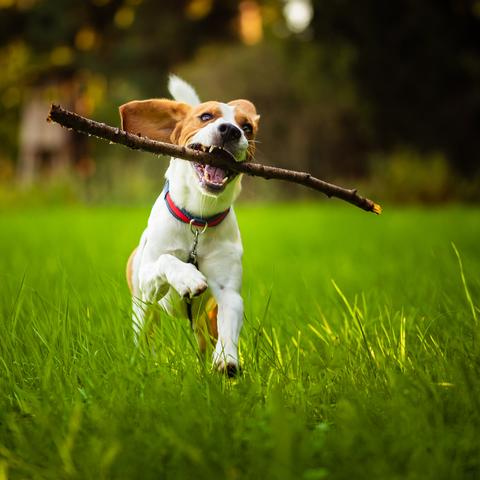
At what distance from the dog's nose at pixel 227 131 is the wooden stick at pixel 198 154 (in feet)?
0.27

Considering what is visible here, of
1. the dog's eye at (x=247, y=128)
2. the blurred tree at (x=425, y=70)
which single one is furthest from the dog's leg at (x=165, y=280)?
the blurred tree at (x=425, y=70)

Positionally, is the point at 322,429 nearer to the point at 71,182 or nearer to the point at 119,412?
the point at 119,412

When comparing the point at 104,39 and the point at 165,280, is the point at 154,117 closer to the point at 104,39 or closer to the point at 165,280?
the point at 165,280

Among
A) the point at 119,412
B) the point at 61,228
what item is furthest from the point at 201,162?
the point at 61,228

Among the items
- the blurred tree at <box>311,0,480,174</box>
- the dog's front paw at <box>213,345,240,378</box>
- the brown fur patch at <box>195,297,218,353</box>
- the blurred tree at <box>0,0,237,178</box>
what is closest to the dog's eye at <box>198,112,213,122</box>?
the brown fur patch at <box>195,297,218,353</box>

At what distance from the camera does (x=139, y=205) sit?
1744cm

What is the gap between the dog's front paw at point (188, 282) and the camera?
2.93 m

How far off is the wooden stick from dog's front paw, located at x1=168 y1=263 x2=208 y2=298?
1.71 ft

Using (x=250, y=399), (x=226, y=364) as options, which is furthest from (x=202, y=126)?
(x=250, y=399)

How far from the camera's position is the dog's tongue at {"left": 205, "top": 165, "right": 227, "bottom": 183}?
3.33 metres

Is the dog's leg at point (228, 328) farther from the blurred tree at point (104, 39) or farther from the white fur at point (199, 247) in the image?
the blurred tree at point (104, 39)

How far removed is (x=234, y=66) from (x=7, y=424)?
677 inches

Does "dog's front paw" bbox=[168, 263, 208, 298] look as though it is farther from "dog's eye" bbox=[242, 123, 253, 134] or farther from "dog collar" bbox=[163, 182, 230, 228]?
"dog's eye" bbox=[242, 123, 253, 134]

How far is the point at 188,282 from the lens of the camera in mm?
2949
